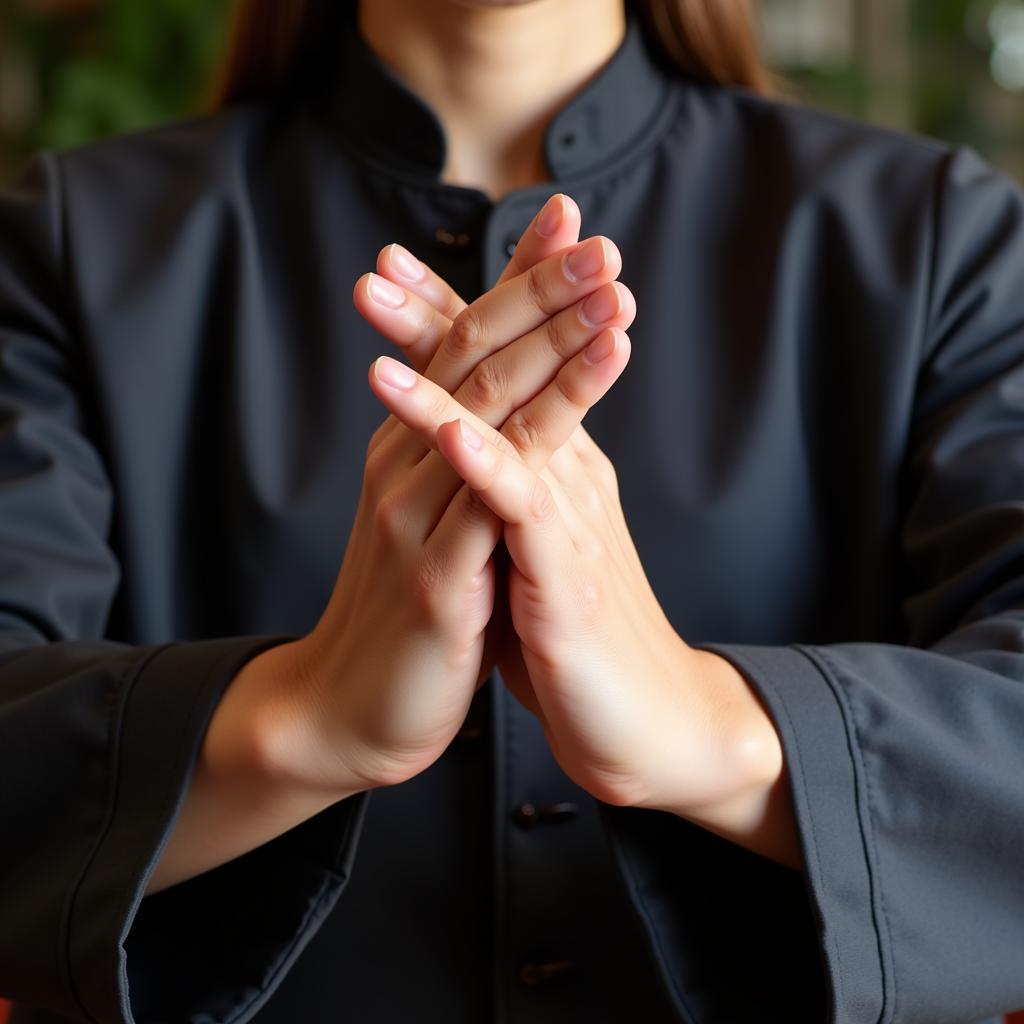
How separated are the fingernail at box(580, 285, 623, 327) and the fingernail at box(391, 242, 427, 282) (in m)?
0.11

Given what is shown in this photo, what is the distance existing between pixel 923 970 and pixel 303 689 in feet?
1.23

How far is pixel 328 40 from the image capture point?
115 cm

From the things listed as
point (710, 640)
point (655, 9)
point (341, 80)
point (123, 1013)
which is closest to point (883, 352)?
point (710, 640)

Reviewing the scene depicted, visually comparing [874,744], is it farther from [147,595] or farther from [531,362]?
[147,595]

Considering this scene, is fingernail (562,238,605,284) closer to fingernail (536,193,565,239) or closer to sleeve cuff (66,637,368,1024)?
fingernail (536,193,565,239)

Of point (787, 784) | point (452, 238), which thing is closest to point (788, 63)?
point (452, 238)

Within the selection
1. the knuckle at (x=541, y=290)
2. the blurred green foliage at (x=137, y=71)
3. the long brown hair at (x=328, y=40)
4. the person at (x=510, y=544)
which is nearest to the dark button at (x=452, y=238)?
the person at (x=510, y=544)

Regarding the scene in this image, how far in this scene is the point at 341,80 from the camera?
1102mm

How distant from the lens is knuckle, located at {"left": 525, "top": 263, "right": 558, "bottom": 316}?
696 mm

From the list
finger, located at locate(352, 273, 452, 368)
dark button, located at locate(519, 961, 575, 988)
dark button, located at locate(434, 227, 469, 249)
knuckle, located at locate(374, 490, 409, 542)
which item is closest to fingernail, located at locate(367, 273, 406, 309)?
finger, located at locate(352, 273, 452, 368)

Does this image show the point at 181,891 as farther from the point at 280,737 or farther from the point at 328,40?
the point at 328,40

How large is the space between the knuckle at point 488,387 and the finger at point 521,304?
15mm

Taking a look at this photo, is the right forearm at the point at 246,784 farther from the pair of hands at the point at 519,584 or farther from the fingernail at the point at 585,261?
the fingernail at the point at 585,261

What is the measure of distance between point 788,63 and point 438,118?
5.05ft
